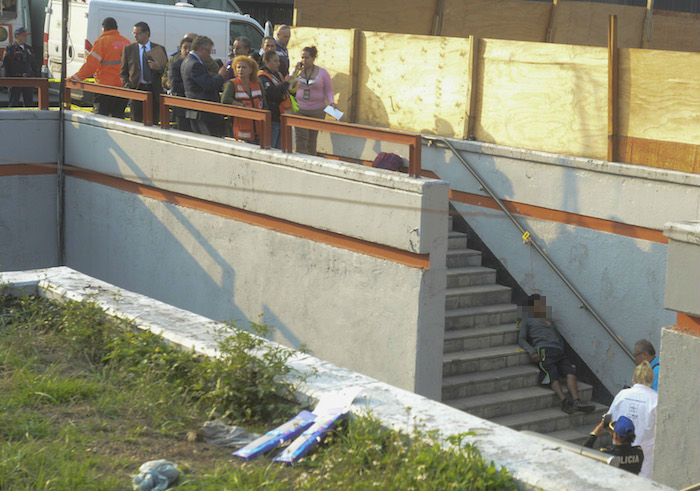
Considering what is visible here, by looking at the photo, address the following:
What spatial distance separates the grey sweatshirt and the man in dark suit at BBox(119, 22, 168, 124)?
5.83 m

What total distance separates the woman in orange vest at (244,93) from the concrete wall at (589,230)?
8.49 ft

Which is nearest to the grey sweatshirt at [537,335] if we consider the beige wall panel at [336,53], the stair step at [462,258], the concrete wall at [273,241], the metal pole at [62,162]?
the stair step at [462,258]

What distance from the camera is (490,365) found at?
10680 mm

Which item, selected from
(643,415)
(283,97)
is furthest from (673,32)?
(643,415)

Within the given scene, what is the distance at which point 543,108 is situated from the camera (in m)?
11.2

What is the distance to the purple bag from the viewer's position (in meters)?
10.8

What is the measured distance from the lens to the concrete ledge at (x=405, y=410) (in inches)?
167

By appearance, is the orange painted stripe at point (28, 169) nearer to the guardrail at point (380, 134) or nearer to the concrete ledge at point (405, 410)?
the guardrail at point (380, 134)

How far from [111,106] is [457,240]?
553 cm

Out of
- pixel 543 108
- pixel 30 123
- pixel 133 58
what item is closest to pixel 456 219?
pixel 543 108

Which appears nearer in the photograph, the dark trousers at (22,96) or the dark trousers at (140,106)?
the dark trousers at (140,106)

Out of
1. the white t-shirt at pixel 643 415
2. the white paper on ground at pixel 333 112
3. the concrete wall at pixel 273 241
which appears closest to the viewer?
the white t-shirt at pixel 643 415

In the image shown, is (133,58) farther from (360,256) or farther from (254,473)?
(254,473)

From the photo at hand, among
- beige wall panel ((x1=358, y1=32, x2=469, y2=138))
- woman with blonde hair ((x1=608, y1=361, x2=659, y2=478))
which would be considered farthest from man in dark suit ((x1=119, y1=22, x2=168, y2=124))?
woman with blonde hair ((x1=608, y1=361, x2=659, y2=478))
